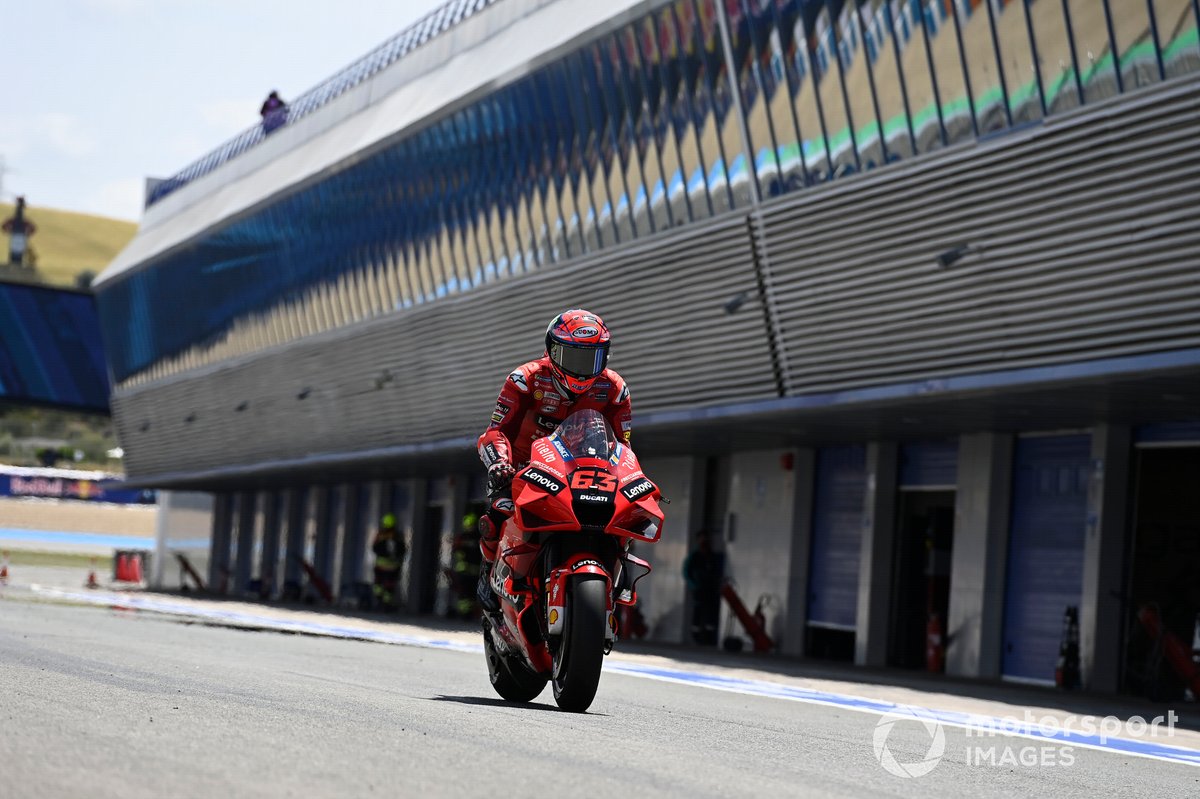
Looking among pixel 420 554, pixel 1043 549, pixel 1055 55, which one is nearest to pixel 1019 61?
pixel 1055 55

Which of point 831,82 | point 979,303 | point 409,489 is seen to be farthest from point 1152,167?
point 409,489

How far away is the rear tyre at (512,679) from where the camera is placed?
10602 mm

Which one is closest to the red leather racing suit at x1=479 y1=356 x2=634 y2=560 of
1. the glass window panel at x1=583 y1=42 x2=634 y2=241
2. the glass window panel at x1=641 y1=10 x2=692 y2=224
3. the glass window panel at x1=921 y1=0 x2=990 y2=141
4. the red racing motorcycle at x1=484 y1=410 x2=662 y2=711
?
the red racing motorcycle at x1=484 y1=410 x2=662 y2=711

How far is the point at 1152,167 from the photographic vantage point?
55.4 feet

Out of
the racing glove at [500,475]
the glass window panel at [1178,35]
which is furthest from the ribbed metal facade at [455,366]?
the racing glove at [500,475]

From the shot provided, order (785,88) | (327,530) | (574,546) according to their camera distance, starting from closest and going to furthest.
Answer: (574,546)
(785,88)
(327,530)

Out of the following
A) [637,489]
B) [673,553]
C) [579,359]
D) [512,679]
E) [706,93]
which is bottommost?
[512,679]

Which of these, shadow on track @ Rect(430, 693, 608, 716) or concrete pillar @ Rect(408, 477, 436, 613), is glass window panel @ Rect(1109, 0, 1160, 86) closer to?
shadow on track @ Rect(430, 693, 608, 716)

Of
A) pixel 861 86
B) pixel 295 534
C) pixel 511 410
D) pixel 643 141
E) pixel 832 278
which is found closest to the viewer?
pixel 511 410

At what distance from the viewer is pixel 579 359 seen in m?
10.3

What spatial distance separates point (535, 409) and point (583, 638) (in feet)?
5.42

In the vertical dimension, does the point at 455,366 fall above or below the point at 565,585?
above

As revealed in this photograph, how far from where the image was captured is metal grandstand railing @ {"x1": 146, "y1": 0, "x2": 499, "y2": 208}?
116ft

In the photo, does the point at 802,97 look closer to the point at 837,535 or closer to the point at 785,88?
the point at 785,88
